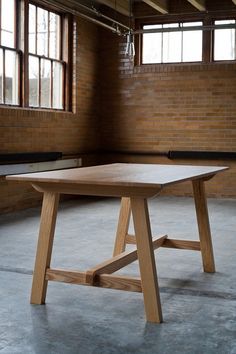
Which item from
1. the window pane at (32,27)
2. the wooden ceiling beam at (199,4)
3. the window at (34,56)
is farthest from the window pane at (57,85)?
the wooden ceiling beam at (199,4)

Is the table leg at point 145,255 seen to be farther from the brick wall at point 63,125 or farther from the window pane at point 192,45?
the window pane at point 192,45

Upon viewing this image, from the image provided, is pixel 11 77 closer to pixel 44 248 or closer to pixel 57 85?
pixel 57 85

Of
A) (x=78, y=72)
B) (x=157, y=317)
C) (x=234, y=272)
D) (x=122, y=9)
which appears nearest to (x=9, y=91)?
(x=78, y=72)

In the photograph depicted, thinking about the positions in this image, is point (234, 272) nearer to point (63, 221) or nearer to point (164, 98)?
point (63, 221)

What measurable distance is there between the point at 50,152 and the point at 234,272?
4764 mm

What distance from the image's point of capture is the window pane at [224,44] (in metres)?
9.95

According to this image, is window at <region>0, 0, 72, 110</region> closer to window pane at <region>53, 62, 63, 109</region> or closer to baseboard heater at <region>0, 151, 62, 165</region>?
window pane at <region>53, 62, 63, 109</region>

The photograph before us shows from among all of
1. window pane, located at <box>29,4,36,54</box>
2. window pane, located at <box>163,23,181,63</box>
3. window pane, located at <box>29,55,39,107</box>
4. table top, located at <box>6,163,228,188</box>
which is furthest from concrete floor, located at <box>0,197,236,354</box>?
window pane, located at <box>163,23,181,63</box>

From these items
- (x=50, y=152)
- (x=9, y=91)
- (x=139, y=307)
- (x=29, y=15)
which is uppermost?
(x=29, y=15)

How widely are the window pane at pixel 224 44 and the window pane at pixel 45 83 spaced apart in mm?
3061

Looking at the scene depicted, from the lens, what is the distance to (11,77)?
27.4 feet

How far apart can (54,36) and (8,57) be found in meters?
1.55

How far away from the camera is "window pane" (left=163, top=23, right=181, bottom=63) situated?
10305 millimetres

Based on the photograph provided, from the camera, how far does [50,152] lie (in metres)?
8.99
